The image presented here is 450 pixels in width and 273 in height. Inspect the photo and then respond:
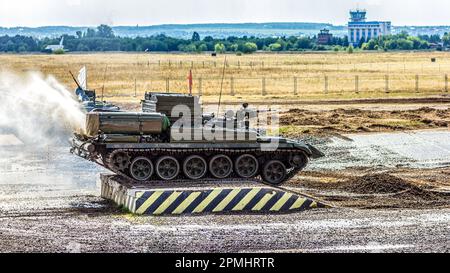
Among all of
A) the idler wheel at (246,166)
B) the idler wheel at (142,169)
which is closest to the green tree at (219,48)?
the idler wheel at (246,166)

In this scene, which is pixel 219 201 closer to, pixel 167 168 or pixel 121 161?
pixel 167 168

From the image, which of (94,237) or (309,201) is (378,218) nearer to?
(309,201)

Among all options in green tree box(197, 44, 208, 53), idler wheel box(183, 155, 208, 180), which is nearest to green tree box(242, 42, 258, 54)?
green tree box(197, 44, 208, 53)

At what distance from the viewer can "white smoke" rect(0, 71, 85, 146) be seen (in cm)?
3581

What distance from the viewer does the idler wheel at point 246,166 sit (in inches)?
1148

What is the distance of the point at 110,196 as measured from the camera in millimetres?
28016

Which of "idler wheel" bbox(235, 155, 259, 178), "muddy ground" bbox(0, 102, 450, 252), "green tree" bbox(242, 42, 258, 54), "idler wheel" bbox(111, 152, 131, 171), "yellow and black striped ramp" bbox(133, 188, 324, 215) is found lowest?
"muddy ground" bbox(0, 102, 450, 252)

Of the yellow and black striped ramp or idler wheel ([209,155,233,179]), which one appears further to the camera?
idler wheel ([209,155,233,179])

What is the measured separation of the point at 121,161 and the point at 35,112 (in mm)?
12449

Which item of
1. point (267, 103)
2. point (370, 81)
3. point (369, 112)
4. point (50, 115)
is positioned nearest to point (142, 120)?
point (50, 115)

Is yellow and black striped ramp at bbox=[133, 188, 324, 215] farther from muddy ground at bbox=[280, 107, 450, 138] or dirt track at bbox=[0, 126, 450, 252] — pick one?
muddy ground at bbox=[280, 107, 450, 138]

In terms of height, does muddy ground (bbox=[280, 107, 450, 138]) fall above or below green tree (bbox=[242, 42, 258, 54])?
below

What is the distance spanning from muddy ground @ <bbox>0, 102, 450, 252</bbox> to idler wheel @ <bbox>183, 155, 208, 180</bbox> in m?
2.38

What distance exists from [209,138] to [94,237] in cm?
684
